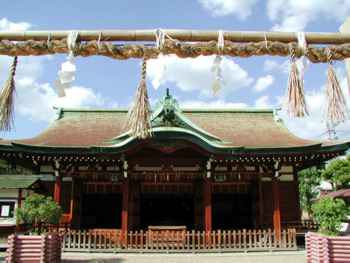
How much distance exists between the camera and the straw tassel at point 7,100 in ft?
13.0

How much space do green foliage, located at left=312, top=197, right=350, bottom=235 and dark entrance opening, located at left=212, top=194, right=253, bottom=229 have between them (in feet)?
21.5

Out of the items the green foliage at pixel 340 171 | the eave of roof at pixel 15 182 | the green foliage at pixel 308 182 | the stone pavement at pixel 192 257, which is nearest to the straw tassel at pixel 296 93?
the stone pavement at pixel 192 257

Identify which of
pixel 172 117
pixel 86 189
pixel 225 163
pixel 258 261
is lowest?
pixel 258 261

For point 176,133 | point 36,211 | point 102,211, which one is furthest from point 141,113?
point 102,211

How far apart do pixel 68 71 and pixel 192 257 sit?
10.4 m

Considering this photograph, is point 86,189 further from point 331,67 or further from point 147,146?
point 331,67

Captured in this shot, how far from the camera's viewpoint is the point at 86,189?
1616 cm

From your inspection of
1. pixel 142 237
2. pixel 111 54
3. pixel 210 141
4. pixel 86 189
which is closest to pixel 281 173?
pixel 210 141

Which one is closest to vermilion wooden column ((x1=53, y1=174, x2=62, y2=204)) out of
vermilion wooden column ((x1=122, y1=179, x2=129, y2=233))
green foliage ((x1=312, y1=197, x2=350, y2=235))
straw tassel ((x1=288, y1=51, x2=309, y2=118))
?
vermilion wooden column ((x1=122, y1=179, x2=129, y2=233))

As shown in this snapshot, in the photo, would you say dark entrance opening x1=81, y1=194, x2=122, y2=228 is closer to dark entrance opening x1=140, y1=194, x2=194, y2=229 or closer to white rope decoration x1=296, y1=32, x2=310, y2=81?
dark entrance opening x1=140, y1=194, x2=194, y2=229

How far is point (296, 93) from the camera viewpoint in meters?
3.96

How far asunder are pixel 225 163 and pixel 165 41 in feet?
39.6

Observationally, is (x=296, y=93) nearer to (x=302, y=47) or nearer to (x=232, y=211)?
(x=302, y=47)

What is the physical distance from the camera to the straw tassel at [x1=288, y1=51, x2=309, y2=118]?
3.90 m
